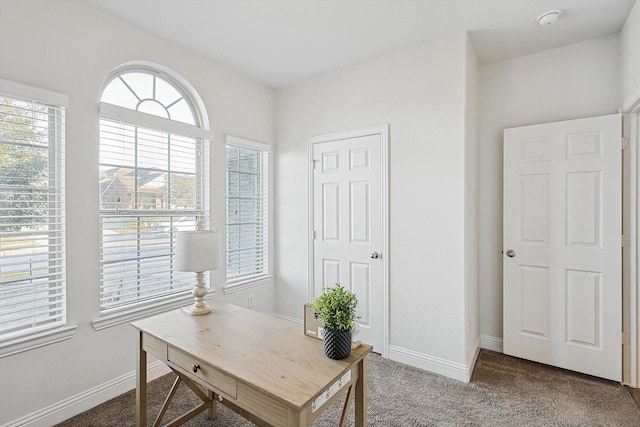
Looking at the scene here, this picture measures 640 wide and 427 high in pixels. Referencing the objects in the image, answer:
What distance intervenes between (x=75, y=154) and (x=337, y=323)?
6.61 feet

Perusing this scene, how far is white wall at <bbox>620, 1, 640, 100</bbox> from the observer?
2.05 metres

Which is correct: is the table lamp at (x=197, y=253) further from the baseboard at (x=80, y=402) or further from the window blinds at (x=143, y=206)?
the baseboard at (x=80, y=402)

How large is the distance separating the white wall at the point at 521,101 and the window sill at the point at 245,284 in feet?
7.34

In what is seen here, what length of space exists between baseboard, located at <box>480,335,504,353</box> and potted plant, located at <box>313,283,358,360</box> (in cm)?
229

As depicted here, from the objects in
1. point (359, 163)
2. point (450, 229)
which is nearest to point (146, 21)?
point (359, 163)

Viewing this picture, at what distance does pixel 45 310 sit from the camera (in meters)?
1.92

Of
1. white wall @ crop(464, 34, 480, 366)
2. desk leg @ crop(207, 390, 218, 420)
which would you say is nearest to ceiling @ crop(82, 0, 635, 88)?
white wall @ crop(464, 34, 480, 366)

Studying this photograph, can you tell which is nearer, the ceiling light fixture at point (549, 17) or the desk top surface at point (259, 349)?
the desk top surface at point (259, 349)

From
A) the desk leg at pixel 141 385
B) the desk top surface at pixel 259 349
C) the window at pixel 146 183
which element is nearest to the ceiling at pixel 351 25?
the window at pixel 146 183

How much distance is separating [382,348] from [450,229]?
125 cm

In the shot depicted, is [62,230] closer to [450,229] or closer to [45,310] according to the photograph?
[45,310]

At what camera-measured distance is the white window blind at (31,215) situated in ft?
5.86

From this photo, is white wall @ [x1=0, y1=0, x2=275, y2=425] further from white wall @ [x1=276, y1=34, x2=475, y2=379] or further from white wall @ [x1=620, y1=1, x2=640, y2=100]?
white wall @ [x1=620, y1=1, x2=640, y2=100]

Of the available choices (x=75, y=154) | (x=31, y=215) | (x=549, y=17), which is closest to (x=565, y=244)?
(x=549, y=17)
